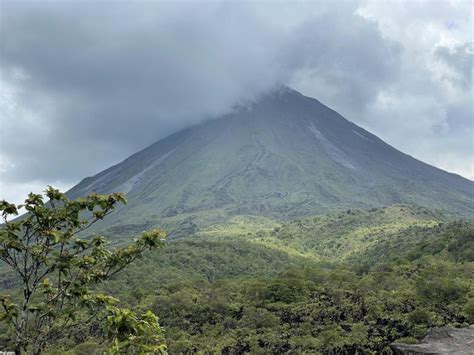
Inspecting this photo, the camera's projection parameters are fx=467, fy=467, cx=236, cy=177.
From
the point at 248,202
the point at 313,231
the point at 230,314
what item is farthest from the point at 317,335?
the point at 248,202

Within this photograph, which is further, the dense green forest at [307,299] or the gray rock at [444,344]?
the dense green forest at [307,299]

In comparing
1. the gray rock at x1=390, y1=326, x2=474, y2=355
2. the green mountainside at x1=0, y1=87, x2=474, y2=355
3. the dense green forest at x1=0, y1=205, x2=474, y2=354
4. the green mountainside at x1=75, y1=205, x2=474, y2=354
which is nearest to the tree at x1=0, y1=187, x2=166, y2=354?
the gray rock at x1=390, y1=326, x2=474, y2=355

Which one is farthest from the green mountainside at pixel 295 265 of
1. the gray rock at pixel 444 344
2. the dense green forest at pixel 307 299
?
the gray rock at pixel 444 344

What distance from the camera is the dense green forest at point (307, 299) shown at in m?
30.0

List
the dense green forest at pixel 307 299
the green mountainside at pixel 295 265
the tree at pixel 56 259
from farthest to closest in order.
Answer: the green mountainside at pixel 295 265
the dense green forest at pixel 307 299
the tree at pixel 56 259

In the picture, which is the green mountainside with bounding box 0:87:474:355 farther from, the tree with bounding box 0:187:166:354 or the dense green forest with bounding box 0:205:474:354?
the tree with bounding box 0:187:166:354

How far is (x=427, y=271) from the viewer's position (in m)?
39.6

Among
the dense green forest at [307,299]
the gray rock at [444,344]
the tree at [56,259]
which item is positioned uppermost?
the tree at [56,259]

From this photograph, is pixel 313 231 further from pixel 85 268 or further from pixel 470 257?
pixel 85 268

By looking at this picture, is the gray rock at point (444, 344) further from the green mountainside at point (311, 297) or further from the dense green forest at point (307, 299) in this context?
the dense green forest at point (307, 299)

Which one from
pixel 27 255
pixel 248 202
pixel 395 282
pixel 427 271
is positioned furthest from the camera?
pixel 248 202

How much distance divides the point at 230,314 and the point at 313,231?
7281 centimetres

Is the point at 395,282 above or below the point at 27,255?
below

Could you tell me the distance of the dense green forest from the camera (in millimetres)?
30016
